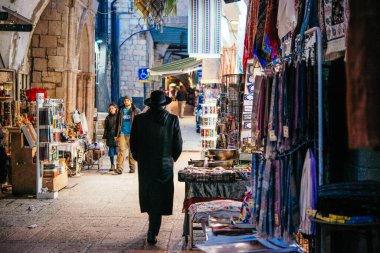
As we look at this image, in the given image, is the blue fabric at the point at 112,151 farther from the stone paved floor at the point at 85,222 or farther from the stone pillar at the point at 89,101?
the stone pillar at the point at 89,101

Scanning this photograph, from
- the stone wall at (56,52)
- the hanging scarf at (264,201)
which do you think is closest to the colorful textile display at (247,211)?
the hanging scarf at (264,201)

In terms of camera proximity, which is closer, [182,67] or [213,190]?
[213,190]

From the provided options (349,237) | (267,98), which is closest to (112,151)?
(267,98)

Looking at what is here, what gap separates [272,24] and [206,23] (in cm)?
466

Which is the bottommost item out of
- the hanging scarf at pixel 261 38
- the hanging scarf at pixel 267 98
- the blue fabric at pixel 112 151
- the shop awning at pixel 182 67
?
the blue fabric at pixel 112 151

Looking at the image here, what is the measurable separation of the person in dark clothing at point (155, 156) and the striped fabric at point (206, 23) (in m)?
3.03

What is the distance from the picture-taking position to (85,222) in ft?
28.9

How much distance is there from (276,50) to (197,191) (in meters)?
2.25

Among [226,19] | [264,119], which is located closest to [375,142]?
[264,119]

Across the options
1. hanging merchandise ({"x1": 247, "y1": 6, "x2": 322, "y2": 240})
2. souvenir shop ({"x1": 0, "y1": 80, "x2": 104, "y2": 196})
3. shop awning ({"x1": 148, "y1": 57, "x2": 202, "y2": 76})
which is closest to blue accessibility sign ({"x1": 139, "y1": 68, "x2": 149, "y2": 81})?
shop awning ({"x1": 148, "y1": 57, "x2": 202, "y2": 76})

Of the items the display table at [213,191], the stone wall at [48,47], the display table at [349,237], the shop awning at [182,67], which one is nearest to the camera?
the display table at [349,237]

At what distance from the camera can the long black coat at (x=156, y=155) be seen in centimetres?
724

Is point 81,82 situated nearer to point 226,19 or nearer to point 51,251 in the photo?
point 226,19

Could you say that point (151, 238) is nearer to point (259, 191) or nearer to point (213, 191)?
point (213, 191)
